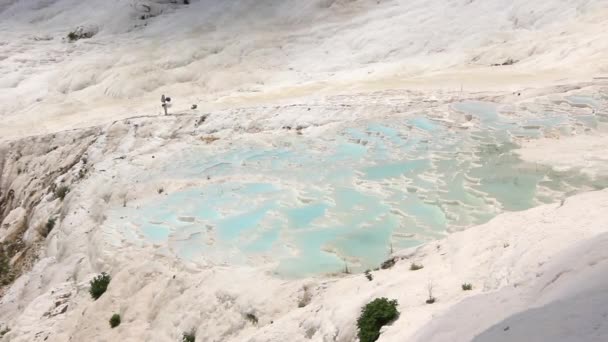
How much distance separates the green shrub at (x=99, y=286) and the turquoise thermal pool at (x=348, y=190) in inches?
58.5

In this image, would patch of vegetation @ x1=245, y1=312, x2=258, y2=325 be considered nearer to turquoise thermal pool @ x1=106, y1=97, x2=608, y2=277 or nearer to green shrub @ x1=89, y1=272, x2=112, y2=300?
turquoise thermal pool @ x1=106, y1=97, x2=608, y2=277

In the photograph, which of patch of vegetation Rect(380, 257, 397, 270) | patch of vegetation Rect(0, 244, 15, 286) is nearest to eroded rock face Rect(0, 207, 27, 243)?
patch of vegetation Rect(0, 244, 15, 286)

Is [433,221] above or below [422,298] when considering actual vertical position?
below

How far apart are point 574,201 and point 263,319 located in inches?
248

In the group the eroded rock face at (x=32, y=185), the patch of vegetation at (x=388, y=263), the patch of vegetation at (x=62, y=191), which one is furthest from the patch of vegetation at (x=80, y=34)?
the patch of vegetation at (x=388, y=263)

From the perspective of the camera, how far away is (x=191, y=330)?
10000 millimetres

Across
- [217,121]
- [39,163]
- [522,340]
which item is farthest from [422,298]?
[39,163]

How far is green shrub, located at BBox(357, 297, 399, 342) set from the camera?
7.10m

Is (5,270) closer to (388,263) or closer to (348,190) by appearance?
(348,190)

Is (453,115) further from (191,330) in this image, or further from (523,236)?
(191,330)

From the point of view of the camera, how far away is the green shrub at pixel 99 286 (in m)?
12.3

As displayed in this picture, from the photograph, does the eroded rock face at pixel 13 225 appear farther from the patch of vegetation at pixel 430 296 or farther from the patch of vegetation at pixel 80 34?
the patch of vegetation at pixel 80 34

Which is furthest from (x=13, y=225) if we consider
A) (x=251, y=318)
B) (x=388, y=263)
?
(x=388, y=263)

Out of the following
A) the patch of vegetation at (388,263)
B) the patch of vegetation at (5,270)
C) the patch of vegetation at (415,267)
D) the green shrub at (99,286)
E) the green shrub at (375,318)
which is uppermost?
the green shrub at (375,318)
